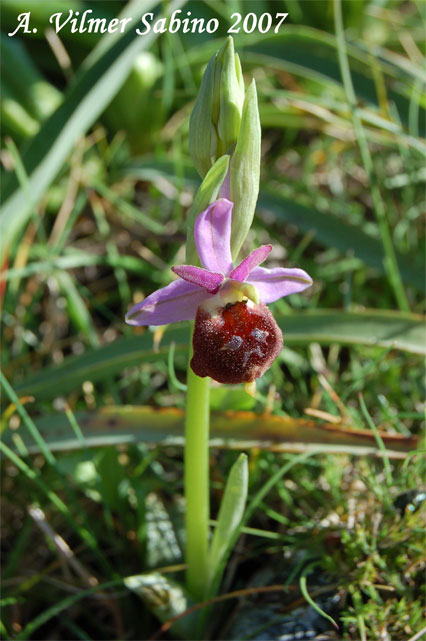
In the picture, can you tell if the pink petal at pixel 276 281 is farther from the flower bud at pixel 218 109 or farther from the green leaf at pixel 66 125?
the green leaf at pixel 66 125

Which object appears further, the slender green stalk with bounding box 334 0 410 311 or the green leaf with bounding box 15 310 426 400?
the slender green stalk with bounding box 334 0 410 311

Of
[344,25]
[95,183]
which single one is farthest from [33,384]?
[344,25]

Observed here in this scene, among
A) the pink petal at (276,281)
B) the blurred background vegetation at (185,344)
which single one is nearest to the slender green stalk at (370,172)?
the blurred background vegetation at (185,344)

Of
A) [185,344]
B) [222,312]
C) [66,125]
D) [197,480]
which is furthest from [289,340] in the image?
[66,125]

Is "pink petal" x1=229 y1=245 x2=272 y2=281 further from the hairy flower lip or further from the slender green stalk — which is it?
the slender green stalk

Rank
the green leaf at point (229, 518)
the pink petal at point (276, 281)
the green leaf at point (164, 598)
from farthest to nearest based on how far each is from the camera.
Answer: the green leaf at point (164, 598) → the green leaf at point (229, 518) → the pink petal at point (276, 281)

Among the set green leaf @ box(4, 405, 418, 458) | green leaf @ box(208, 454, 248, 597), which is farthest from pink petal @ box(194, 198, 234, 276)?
green leaf @ box(4, 405, 418, 458)

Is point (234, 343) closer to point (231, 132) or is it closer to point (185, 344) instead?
point (231, 132)
